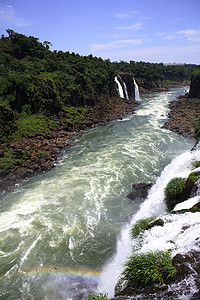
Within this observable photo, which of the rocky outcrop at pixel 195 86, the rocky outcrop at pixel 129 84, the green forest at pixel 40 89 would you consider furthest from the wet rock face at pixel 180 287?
the rocky outcrop at pixel 195 86

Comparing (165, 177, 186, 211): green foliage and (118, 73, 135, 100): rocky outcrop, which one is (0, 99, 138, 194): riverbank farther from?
(118, 73, 135, 100): rocky outcrop

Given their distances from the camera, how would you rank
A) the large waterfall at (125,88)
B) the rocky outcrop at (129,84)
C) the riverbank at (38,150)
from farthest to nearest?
1. the rocky outcrop at (129,84)
2. the large waterfall at (125,88)
3. the riverbank at (38,150)

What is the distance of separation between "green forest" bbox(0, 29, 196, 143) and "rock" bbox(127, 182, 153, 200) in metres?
16.9

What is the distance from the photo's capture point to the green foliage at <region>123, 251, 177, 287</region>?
5027 mm

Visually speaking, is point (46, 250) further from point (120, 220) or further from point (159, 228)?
point (159, 228)

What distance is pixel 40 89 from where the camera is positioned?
101 ft

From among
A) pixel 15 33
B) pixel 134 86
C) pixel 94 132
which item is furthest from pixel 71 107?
pixel 134 86

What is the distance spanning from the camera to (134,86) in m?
68.0

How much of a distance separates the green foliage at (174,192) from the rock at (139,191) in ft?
9.75

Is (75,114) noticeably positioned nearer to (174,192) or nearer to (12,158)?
(12,158)

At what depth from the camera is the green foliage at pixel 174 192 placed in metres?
10.4

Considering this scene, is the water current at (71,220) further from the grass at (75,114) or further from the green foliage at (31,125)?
the grass at (75,114)

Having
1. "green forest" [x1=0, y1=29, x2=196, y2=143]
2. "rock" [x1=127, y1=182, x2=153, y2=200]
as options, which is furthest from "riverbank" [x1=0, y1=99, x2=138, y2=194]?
"rock" [x1=127, y1=182, x2=153, y2=200]

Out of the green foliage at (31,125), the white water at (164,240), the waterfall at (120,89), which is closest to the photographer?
the white water at (164,240)
